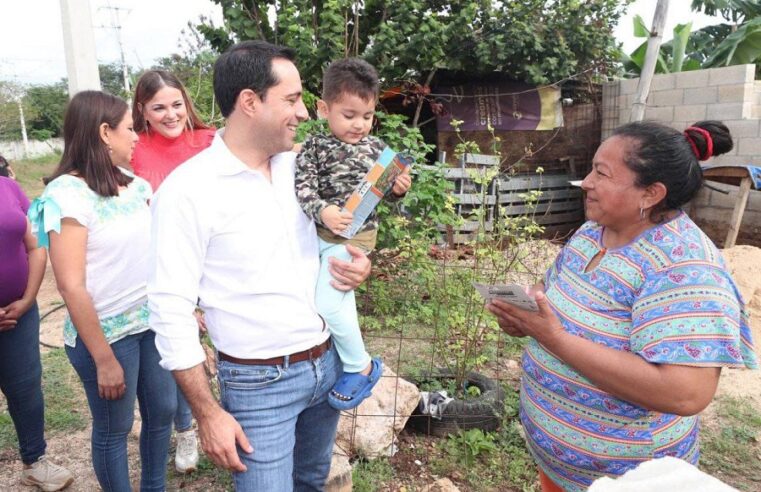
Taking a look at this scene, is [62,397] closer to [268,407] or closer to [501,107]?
[268,407]

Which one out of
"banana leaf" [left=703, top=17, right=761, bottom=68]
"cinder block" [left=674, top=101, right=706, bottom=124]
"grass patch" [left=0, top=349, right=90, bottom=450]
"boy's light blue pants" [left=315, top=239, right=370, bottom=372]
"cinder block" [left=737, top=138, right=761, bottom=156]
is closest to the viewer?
"boy's light blue pants" [left=315, top=239, right=370, bottom=372]

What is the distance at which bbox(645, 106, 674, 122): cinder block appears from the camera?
338 inches

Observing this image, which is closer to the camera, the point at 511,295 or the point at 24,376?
the point at 511,295

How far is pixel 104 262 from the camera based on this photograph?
220 centimetres

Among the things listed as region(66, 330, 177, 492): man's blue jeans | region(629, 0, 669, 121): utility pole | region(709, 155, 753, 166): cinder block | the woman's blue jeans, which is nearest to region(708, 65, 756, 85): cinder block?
region(709, 155, 753, 166): cinder block

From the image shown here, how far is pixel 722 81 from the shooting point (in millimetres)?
7766

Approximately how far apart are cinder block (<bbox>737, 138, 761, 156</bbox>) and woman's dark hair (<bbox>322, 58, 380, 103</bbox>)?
24.2 ft

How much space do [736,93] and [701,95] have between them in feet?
1.74

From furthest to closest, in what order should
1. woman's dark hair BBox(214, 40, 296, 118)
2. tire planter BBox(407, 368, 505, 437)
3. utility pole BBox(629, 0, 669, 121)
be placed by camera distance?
utility pole BBox(629, 0, 669, 121) < tire planter BBox(407, 368, 505, 437) < woman's dark hair BBox(214, 40, 296, 118)

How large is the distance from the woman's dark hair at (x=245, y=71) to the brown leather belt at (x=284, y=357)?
2.57ft

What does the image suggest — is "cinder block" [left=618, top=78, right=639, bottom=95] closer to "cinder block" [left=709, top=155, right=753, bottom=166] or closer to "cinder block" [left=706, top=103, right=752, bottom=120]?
"cinder block" [left=706, top=103, right=752, bottom=120]

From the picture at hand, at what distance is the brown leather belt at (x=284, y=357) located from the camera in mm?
1703

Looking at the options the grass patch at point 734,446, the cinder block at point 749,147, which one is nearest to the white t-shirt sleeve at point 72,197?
the grass patch at point 734,446

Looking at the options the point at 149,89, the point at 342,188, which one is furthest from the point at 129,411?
the point at 149,89
